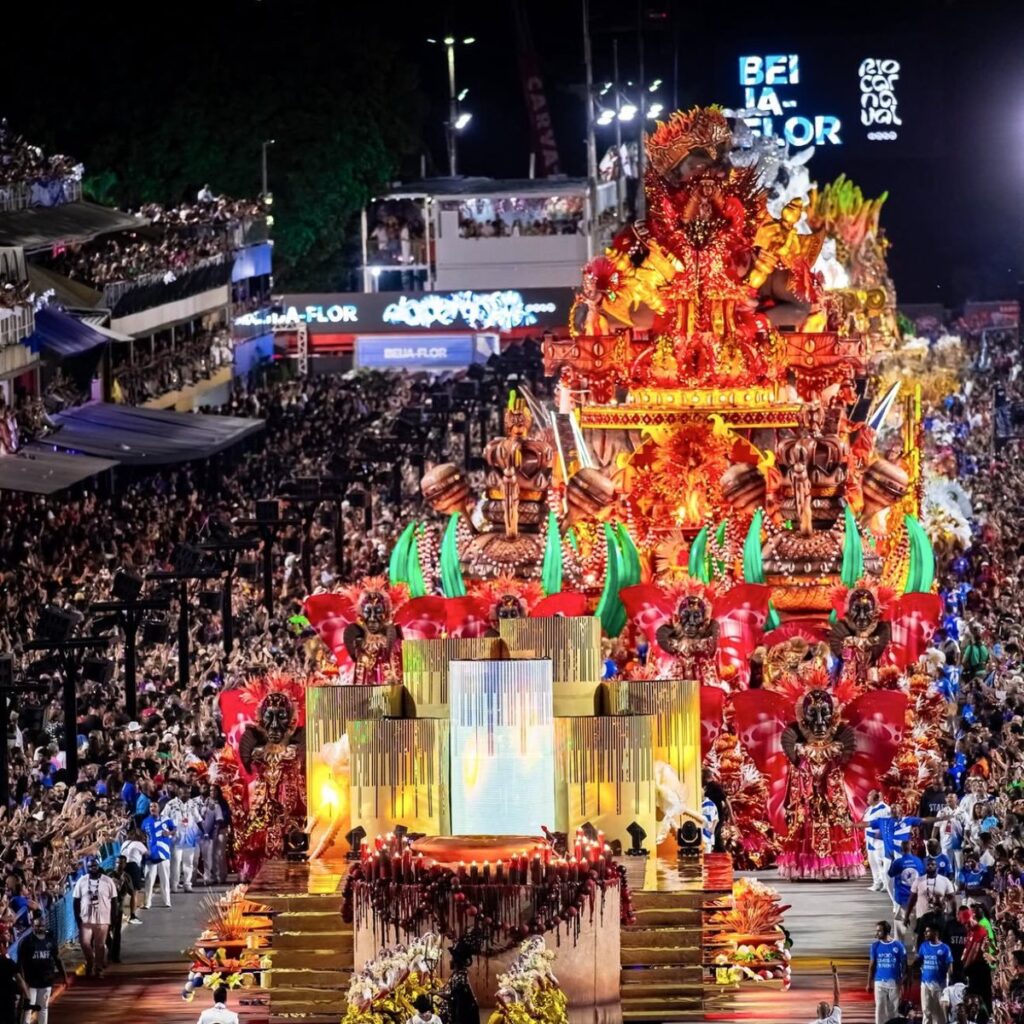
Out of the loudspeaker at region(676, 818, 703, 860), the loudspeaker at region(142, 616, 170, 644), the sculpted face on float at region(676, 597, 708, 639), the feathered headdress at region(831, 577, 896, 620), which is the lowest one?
the loudspeaker at region(676, 818, 703, 860)

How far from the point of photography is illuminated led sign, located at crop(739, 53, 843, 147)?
274 ft

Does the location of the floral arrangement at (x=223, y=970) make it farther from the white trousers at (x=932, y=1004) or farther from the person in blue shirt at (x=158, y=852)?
the white trousers at (x=932, y=1004)

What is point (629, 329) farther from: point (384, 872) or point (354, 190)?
point (354, 190)

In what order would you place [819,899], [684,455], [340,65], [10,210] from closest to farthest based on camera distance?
1. [819,899]
2. [684,455]
3. [10,210]
4. [340,65]

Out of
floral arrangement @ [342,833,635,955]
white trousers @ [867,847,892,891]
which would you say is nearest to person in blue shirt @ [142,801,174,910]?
floral arrangement @ [342,833,635,955]

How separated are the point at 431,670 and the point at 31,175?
31567 millimetres

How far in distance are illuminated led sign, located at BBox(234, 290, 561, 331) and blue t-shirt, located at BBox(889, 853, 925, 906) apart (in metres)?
54.1

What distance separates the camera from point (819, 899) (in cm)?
2659

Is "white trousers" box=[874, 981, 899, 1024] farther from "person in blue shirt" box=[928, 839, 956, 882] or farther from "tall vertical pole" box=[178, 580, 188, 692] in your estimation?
"tall vertical pole" box=[178, 580, 188, 692]

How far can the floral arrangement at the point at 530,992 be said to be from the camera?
20656mm

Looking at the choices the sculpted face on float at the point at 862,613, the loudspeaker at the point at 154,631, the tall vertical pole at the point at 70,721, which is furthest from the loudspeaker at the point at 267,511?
the sculpted face on float at the point at 862,613

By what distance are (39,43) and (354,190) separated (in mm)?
11211

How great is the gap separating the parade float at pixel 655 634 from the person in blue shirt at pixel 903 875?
1.33 meters

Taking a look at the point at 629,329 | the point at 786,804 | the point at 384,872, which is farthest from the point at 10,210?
the point at 384,872
